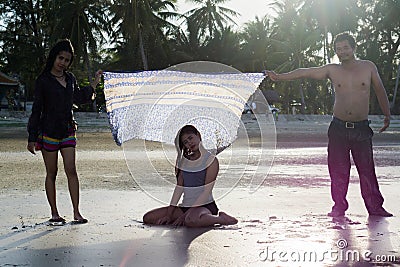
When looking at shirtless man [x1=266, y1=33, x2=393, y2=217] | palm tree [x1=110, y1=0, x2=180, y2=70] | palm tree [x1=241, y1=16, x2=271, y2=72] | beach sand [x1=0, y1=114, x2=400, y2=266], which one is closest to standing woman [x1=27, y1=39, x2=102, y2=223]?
beach sand [x1=0, y1=114, x2=400, y2=266]

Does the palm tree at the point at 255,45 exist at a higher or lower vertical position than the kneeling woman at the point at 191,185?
higher

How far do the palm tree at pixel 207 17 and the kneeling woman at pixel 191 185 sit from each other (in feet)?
158

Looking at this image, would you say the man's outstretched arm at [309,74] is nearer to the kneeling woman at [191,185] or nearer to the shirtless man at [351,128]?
the shirtless man at [351,128]

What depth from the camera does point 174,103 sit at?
7.33m

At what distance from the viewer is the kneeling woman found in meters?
6.34

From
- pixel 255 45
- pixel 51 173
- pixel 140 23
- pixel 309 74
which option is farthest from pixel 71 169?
pixel 255 45

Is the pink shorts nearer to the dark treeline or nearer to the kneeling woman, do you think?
the kneeling woman

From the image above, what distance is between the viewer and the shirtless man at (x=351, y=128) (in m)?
6.74

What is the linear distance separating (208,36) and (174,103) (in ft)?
157

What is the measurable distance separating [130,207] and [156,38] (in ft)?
129

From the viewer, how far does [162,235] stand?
5.77m

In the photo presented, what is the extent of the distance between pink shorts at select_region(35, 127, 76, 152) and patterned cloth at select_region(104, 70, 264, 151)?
29.5 inches

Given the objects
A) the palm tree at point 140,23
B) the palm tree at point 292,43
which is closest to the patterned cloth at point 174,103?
the palm tree at point 140,23

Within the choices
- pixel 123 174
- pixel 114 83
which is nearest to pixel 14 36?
pixel 123 174
